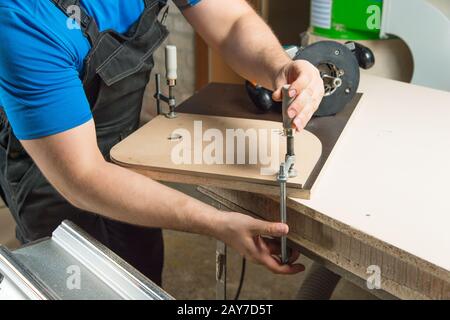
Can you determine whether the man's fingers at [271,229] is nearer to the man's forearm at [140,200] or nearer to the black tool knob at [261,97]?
the man's forearm at [140,200]

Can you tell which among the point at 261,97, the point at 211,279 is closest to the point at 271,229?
the point at 261,97

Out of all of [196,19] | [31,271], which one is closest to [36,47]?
[31,271]

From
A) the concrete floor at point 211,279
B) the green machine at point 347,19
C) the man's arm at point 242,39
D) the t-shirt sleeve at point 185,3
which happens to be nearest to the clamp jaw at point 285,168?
the man's arm at point 242,39

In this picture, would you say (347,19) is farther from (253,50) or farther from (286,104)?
(286,104)

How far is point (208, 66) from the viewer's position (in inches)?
98.1

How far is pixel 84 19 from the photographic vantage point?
3.02 feet

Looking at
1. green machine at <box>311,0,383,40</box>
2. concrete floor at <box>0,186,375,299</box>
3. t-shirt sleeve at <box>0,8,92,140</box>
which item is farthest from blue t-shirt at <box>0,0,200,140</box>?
concrete floor at <box>0,186,375,299</box>

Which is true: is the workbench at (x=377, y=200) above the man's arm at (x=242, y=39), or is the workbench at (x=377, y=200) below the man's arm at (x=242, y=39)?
below

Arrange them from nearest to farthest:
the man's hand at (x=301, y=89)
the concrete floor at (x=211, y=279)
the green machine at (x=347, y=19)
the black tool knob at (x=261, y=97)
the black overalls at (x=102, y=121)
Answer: the man's hand at (x=301, y=89) < the black overalls at (x=102, y=121) < the black tool knob at (x=261, y=97) < the green machine at (x=347, y=19) < the concrete floor at (x=211, y=279)

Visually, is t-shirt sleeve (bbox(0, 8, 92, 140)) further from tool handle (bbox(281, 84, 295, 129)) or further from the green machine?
the green machine

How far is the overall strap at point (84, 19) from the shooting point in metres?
0.87

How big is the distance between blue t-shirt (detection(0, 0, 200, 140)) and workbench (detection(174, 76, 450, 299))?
0.83 feet

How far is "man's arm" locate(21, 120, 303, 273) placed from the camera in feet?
2.73
